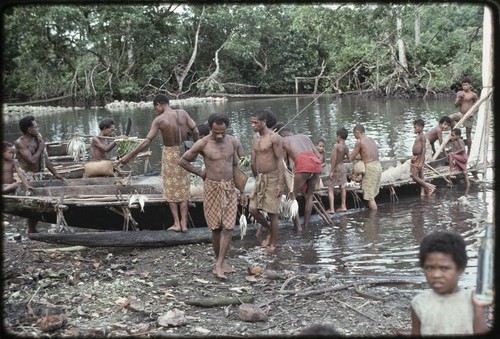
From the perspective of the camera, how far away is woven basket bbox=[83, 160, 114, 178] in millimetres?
8703

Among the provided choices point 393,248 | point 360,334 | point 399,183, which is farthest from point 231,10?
point 360,334

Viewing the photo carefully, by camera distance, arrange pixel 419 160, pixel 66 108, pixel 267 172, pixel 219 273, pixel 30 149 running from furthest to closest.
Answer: pixel 66 108, pixel 419 160, pixel 30 149, pixel 267 172, pixel 219 273

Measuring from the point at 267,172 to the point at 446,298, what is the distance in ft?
13.1

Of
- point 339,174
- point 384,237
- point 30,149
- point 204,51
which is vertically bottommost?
point 384,237

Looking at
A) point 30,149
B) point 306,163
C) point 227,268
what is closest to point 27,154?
point 30,149

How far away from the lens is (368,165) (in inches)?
336

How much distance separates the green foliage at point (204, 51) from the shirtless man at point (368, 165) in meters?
18.0

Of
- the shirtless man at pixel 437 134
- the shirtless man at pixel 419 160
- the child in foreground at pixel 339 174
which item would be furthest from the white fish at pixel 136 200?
the shirtless man at pixel 437 134

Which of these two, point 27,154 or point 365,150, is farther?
point 365,150

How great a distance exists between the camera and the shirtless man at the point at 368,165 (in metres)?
8.50

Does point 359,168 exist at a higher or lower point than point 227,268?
higher

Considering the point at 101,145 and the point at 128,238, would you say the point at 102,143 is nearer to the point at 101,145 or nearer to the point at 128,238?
the point at 101,145

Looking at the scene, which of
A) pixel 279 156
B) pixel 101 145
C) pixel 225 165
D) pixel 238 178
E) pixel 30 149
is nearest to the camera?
pixel 225 165

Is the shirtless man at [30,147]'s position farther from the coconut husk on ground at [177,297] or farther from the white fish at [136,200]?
the white fish at [136,200]
